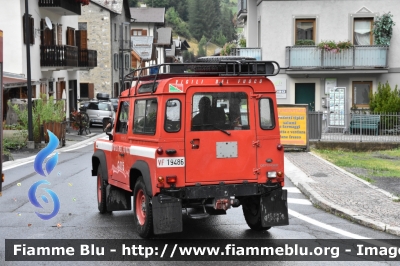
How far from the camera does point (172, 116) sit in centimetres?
912

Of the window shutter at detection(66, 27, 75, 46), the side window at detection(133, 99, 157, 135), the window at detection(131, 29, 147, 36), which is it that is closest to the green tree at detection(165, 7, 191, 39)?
the window at detection(131, 29, 147, 36)

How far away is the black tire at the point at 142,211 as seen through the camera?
30.5 ft

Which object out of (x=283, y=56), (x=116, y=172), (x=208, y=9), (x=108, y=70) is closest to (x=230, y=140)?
(x=116, y=172)

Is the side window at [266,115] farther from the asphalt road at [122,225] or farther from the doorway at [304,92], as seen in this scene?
the doorway at [304,92]

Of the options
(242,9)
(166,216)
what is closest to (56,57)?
(242,9)

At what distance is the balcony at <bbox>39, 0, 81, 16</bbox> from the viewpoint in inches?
1534

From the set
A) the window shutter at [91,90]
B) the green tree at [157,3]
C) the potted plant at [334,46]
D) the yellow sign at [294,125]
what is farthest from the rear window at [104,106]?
the green tree at [157,3]

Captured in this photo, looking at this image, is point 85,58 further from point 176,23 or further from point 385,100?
point 176,23

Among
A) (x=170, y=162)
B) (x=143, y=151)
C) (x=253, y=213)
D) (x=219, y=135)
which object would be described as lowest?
(x=253, y=213)

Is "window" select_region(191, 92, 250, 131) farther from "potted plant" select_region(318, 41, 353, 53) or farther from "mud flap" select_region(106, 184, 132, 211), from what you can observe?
"potted plant" select_region(318, 41, 353, 53)

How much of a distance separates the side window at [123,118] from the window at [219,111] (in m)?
1.69

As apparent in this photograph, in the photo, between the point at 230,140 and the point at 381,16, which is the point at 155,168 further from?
the point at 381,16

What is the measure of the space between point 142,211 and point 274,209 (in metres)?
1.87

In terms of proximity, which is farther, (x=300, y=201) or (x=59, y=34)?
(x=59, y=34)
